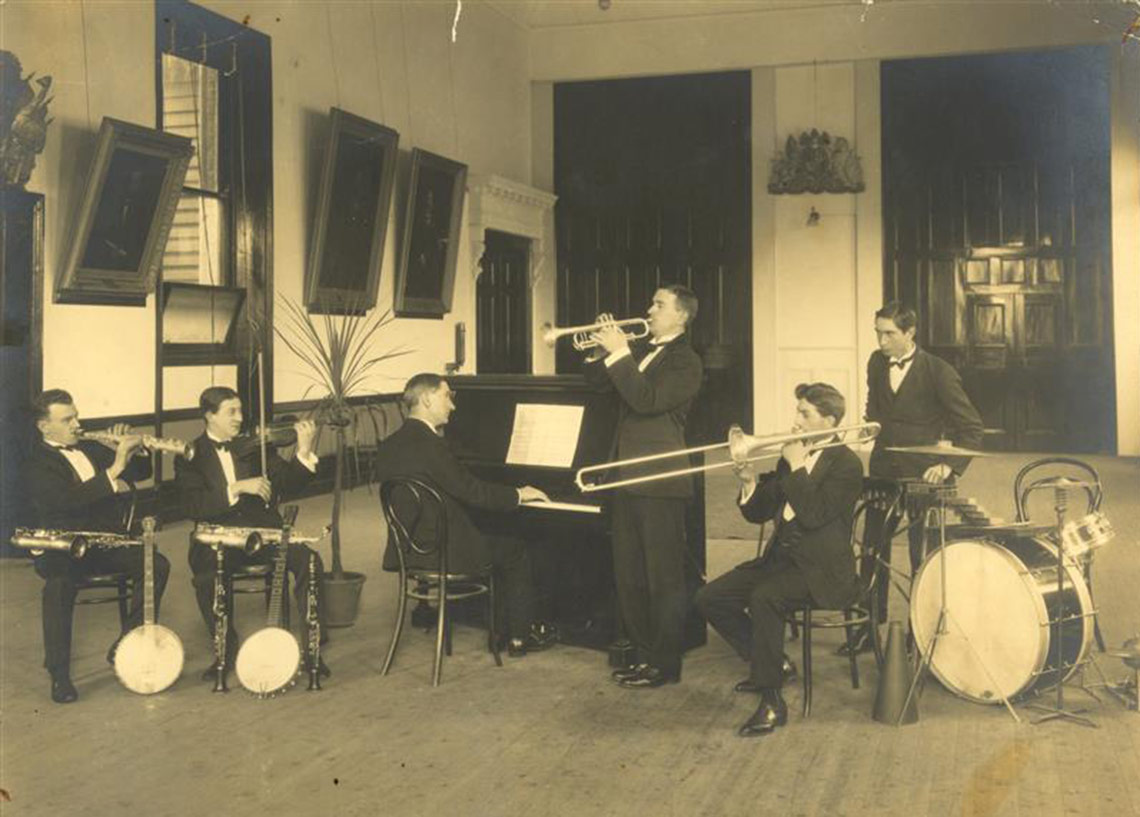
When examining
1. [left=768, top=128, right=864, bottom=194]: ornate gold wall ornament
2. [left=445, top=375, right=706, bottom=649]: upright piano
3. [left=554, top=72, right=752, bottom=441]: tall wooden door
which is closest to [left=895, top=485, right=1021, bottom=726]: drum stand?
[left=445, top=375, right=706, bottom=649]: upright piano

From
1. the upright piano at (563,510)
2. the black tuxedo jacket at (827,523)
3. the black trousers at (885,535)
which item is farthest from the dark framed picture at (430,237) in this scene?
the black tuxedo jacket at (827,523)

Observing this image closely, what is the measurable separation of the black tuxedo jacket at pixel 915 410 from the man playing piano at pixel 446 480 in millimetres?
1630

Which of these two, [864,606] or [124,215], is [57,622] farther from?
[124,215]

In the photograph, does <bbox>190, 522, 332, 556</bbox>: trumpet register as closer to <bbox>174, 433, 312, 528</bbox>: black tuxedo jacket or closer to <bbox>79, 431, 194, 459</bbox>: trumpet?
<bbox>174, 433, 312, 528</bbox>: black tuxedo jacket

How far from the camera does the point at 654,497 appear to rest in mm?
4531

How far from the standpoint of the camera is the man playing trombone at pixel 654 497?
4516mm

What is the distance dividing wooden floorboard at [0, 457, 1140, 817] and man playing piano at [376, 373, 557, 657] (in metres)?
0.45

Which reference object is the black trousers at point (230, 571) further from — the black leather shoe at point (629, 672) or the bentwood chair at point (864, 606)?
the bentwood chair at point (864, 606)

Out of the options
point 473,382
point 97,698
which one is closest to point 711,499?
point 473,382

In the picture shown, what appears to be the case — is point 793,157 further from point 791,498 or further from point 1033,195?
point 791,498

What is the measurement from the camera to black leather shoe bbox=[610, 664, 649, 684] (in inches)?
181

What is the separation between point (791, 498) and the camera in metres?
4.22

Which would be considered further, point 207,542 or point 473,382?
point 473,382

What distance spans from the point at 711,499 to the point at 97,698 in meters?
5.79
